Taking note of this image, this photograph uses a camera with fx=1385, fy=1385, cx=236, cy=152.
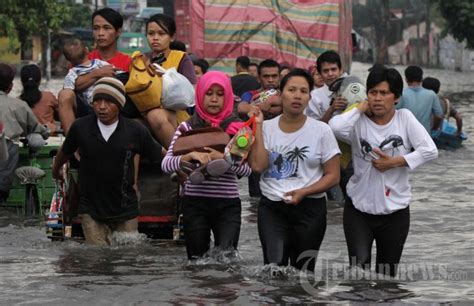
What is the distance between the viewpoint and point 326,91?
12.7m

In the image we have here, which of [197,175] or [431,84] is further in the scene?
[431,84]

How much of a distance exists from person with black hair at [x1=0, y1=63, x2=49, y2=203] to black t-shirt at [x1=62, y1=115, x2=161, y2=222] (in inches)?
130

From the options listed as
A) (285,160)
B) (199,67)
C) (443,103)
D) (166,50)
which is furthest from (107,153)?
(443,103)

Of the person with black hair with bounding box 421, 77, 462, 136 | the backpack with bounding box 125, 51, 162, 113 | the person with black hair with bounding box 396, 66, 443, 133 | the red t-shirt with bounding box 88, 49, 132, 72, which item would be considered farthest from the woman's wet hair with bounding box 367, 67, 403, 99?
the person with black hair with bounding box 421, 77, 462, 136

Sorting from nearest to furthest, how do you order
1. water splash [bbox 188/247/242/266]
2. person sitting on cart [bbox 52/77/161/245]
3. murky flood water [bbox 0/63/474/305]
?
murky flood water [bbox 0/63/474/305], water splash [bbox 188/247/242/266], person sitting on cart [bbox 52/77/161/245]

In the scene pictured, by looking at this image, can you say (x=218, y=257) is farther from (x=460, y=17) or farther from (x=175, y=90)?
(x=460, y=17)

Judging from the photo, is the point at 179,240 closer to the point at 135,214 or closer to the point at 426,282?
the point at 135,214

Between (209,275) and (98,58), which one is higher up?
(98,58)

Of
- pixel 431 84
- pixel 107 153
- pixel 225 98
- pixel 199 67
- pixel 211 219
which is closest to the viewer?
pixel 225 98

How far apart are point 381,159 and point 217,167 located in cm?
112

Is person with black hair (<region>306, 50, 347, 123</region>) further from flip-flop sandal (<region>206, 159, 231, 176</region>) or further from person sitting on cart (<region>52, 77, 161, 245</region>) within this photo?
flip-flop sandal (<region>206, 159, 231, 176</region>)

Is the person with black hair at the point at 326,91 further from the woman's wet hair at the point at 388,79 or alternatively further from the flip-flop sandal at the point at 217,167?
the woman's wet hair at the point at 388,79

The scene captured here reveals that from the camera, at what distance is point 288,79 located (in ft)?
29.1

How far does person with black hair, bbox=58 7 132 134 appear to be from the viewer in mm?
10891
